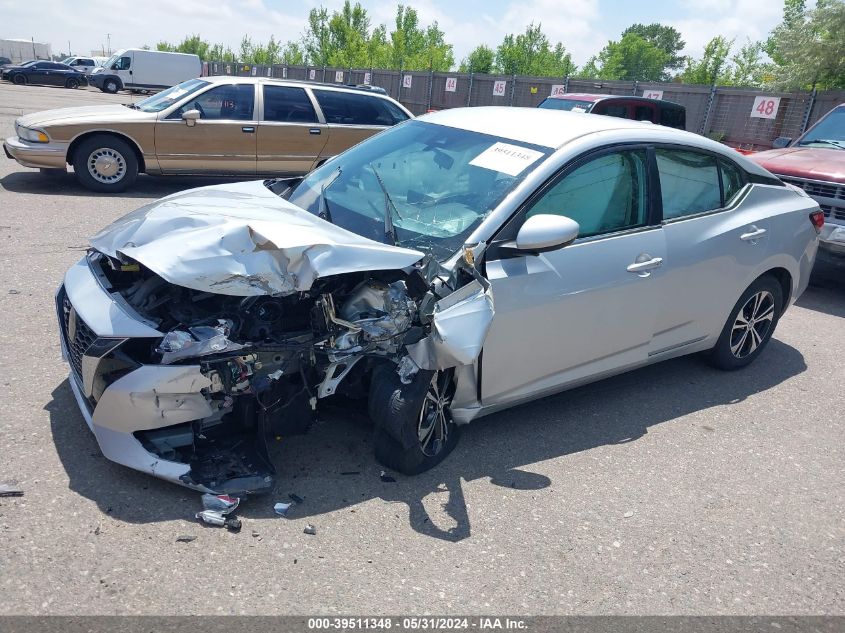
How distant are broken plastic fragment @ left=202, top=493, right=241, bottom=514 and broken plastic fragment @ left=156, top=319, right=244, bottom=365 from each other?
65 cm

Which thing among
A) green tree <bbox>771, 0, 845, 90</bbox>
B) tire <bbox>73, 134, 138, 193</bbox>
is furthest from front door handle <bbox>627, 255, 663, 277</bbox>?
green tree <bbox>771, 0, 845, 90</bbox>

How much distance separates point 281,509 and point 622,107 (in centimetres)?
1168

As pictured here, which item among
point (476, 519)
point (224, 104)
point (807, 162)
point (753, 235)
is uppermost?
point (807, 162)

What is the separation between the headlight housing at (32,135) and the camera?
8.90 meters

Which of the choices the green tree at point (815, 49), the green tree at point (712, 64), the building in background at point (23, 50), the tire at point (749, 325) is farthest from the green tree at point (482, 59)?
the building in background at point (23, 50)

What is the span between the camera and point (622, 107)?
41.9 feet

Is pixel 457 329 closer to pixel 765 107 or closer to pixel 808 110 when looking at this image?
pixel 808 110

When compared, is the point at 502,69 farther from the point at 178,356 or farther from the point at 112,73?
the point at 178,356

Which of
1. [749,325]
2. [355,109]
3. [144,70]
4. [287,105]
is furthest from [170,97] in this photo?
[144,70]

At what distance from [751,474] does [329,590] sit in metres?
2.57

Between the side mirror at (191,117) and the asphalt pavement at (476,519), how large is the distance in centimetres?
542

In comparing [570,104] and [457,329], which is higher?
[570,104]

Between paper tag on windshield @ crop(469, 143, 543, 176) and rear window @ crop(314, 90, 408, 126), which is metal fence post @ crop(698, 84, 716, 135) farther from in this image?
paper tag on windshield @ crop(469, 143, 543, 176)

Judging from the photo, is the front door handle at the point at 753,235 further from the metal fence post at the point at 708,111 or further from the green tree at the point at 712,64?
the green tree at the point at 712,64
